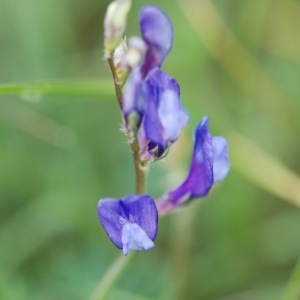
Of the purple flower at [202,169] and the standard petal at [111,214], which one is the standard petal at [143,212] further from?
the purple flower at [202,169]

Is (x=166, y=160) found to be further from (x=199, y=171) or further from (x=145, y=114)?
(x=145, y=114)

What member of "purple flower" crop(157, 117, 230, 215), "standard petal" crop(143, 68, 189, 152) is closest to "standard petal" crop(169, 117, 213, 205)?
"purple flower" crop(157, 117, 230, 215)

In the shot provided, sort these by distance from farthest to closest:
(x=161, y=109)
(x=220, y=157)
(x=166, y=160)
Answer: (x=166, y=160) → (x=220, y=157) → (x=161, y=109)

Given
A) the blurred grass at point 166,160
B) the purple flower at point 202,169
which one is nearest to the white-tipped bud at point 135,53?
the purple flower at point 202,169

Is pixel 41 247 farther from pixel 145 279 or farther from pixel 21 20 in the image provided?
pixel 21 20

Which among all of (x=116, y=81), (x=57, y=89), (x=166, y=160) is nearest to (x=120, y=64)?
(x=116, y=81)

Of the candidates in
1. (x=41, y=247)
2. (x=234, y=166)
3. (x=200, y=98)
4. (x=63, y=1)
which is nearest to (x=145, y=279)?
(x=41, y=247)

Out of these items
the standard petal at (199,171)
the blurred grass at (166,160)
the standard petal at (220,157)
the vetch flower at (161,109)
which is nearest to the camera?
the vetch flower at (161,109)
